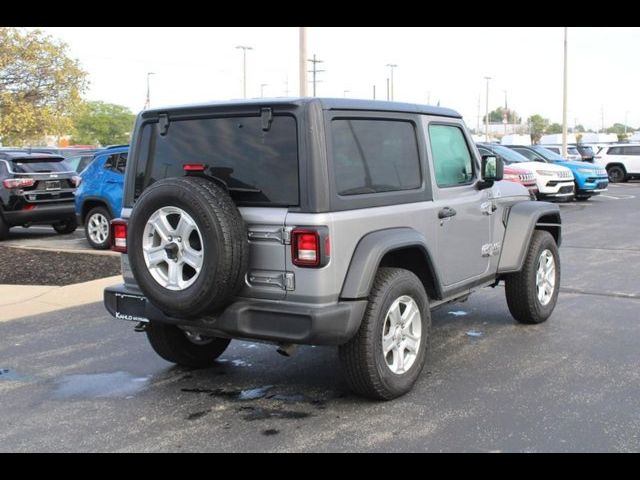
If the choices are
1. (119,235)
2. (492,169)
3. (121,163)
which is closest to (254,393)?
(119,235)

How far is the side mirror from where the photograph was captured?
587cm

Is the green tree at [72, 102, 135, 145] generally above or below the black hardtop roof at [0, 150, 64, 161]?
above

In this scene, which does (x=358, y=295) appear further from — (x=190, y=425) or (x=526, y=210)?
(x=526, y=210)

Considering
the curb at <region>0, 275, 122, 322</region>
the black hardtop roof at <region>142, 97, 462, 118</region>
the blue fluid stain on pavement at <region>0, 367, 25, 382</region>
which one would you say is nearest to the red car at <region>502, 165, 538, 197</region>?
the curb at <region>0, 275, 122, 322</region>

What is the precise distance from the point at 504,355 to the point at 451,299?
67 centimetres

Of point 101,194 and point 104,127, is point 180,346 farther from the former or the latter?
point 104,127

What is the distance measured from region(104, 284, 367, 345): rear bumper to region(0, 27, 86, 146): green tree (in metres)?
8.96

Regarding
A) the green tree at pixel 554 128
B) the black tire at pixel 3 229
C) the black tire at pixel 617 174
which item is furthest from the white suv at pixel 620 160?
the green tree at pixel 554 128

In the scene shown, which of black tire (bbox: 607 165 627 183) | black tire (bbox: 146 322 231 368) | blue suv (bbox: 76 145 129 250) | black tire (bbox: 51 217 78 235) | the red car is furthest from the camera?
black tire (bbox: 607 165 627 183)

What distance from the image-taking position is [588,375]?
5.09m

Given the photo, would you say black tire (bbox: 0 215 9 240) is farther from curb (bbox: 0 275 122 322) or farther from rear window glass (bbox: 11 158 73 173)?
curb (bbox: 0 275 122 322)

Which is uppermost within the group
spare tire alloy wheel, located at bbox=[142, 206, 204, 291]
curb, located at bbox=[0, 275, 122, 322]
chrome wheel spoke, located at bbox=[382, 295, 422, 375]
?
spare tire alloy wheel, located at bbox=[142, 206, 204, 291]

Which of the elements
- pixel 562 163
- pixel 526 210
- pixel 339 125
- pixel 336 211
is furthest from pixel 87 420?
pixel 562 163

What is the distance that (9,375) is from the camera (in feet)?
17.7
